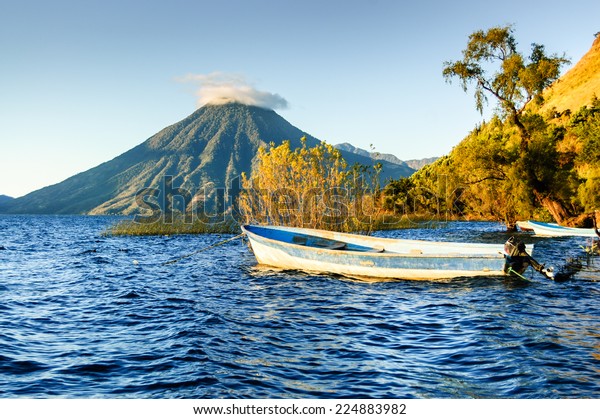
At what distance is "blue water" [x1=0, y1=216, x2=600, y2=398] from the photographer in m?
8.90

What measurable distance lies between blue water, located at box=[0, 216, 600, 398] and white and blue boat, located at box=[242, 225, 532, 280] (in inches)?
25.7

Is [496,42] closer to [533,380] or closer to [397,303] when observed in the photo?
[397,303]

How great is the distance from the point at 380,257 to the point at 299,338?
8.92 meters

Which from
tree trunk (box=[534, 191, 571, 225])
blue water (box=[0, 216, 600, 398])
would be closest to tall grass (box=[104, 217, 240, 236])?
blue water (box=[0, 216, 600, 398])

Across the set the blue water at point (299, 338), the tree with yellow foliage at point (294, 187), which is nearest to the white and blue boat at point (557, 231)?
the tree with yellow foliage at point (294, 187)

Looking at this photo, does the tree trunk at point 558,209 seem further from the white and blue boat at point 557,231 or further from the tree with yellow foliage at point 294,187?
the tree with yellow foliage at point 294,187

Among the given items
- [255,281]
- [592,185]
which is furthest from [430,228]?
[255,281]

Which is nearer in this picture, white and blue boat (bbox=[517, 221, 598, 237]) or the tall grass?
white and blue boat (bbox=[517, 221, 598, 237])

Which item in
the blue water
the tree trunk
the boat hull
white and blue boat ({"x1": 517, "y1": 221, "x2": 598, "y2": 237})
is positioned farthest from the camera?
the tree trunk

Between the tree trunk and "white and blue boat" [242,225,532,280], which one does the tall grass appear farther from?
the tree trunk

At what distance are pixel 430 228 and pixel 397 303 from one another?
46595 millimetres

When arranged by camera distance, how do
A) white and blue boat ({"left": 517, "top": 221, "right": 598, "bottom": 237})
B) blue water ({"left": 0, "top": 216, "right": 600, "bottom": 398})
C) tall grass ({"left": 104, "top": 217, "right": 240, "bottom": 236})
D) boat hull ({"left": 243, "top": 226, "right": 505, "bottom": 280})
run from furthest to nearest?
tall grass ({"left": 104, "top": 217, "right": 240, "bottom": 236}) → white and blue boat ({"left": 517, "top": 221, "right": 598, "bottom": 237}) → boat hull ({"left": 243, "top": 226, "right": 505, "bottom": 280}) → blue water ({"left": 0, "top": 216, "right": 600, "bottom": 398})

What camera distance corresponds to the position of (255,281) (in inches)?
829

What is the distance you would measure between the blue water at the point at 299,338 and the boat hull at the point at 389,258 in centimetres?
61
